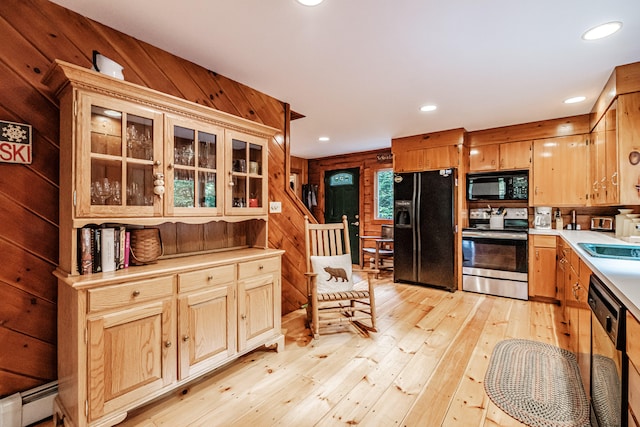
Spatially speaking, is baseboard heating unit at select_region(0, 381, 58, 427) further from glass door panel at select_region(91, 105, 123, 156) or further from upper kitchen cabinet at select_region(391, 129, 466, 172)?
upper kitchen cabinet at select_region(391, 129, 466, 172)

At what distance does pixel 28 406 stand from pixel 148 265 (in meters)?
0.93

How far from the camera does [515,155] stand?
4.11 m

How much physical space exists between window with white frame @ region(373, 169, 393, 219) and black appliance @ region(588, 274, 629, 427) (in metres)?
4.27

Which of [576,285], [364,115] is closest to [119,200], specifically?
[364,115]

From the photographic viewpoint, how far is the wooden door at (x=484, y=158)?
4.26m

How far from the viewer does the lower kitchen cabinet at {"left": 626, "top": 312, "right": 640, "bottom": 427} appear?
1.02 metres

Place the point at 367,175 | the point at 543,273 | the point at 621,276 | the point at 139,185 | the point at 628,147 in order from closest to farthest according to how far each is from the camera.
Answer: the point at 621,276, the point at 139,185, the point at 628,147, the point at 543,273, the point at 367,175

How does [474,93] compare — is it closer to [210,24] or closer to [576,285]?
[576,285]

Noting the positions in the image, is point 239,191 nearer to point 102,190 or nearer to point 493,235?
point 102,190

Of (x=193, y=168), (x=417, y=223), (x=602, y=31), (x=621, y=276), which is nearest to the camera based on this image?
(x=621, y=276)

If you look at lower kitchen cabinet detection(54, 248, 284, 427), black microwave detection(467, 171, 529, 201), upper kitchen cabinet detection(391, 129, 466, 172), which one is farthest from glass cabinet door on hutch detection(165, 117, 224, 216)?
black microwave detection(467, 171, 529, 201)

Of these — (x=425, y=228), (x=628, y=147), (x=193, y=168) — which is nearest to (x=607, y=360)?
(x=628, y=147)

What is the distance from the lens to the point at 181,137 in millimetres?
2010

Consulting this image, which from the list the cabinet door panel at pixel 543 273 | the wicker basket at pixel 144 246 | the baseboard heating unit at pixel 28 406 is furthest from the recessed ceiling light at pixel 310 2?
the cabinet door panel at pixel 543 273
